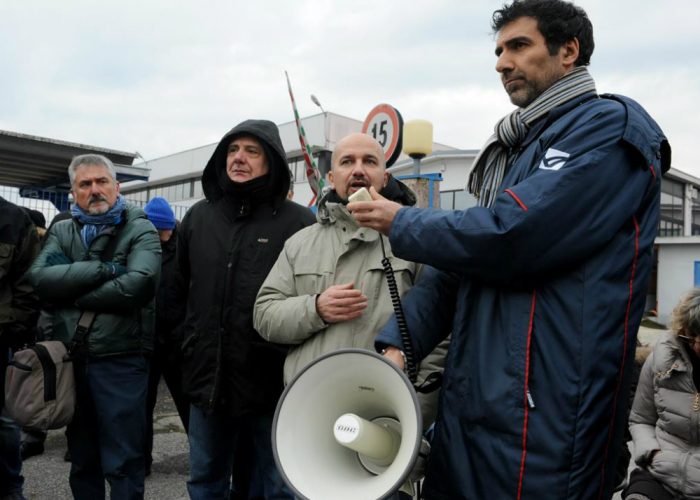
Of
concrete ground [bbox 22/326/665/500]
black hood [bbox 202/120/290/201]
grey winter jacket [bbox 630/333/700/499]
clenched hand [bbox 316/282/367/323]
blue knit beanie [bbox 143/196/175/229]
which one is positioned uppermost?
black hood [bbox 202/120/290/201]

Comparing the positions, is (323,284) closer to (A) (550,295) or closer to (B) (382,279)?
(B) (382,279)

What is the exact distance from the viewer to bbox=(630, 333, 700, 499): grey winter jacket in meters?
2.77

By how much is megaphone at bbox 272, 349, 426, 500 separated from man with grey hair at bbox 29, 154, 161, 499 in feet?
4.97

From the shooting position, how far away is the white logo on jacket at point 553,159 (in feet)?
4.98

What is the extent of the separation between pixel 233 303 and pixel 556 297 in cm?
167

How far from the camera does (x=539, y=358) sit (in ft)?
4.94

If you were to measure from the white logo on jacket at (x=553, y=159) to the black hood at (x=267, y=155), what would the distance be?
67.5 inches

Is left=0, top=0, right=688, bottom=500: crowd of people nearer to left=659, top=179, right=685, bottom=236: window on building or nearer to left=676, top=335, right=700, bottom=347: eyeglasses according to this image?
left=676, top=335, right=700, bottom=347: eyeglasses

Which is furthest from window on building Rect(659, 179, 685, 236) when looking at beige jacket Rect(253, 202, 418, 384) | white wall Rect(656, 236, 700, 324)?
beige jacket Rect(253, 202, 418, 384)

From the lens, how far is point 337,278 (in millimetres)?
2404

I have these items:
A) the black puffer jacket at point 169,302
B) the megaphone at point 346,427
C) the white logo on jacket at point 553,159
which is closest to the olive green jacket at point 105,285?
the black puffer jacket at point 169,302

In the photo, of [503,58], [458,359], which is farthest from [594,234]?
[503,58]

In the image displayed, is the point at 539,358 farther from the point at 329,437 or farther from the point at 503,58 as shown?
the point at 503,58

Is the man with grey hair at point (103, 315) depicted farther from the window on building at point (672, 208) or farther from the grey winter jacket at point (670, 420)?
the window on building at point (672, 208)
